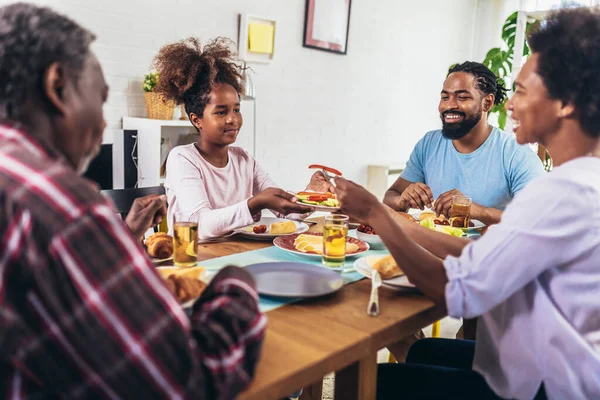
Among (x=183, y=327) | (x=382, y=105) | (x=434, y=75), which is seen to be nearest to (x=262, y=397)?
(x=183, y=327)

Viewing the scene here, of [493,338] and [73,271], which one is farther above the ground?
[73,271]

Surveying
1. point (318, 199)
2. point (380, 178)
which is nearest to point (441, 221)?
point (318, 199)

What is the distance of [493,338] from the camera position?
3.64 ft

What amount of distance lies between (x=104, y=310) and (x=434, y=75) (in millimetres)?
4950

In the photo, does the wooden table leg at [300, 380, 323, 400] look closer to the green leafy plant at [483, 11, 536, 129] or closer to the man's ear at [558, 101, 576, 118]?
the man's ear at [558, 101, 576, 118]

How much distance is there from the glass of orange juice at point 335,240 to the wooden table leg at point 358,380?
37 cm

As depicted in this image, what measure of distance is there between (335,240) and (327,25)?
2.89 metres

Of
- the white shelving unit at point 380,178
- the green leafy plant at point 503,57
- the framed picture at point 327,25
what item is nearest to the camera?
the framed picture at point 327,25

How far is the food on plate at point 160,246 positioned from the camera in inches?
54.5

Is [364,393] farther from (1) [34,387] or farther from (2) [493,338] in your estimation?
(1) [34,387]

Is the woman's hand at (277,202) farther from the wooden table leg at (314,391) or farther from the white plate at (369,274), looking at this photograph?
the wooden table leg at (314,391)

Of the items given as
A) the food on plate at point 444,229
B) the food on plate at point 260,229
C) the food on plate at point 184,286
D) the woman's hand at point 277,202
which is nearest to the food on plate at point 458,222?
the food on plate at point 444,229

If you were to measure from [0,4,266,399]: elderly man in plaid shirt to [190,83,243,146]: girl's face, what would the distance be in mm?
1364

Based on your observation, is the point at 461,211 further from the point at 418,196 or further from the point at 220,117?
the point at 220,117
